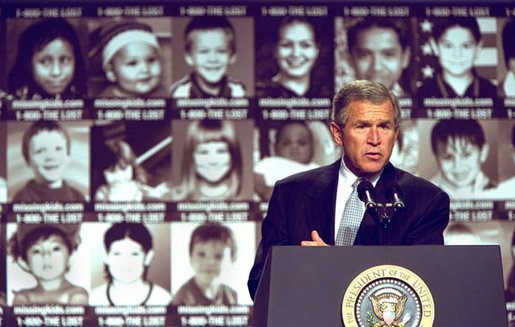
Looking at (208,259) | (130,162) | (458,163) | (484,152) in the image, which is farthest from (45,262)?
(484,152)

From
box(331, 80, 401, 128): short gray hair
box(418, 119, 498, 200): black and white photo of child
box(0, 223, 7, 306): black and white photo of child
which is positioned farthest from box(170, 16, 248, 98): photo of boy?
box(331, 80, 401, 128): short gray hair

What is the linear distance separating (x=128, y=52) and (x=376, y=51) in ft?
4.10

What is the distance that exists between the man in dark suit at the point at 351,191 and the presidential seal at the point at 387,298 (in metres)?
0.33

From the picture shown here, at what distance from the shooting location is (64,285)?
181 inches

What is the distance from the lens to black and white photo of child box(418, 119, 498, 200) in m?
4.65

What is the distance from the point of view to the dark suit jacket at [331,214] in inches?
92.7

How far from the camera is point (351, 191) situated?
258 cm

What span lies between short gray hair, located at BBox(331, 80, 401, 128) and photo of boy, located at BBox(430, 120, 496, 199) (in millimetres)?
2238

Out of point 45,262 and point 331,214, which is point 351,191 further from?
point 45,262

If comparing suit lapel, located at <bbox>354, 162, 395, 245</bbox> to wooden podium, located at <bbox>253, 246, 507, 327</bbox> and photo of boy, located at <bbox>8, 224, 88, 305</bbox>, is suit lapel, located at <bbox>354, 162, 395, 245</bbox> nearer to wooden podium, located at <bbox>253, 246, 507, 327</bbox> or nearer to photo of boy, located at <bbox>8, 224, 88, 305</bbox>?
wooden podium, located at <bbox>253, 246, 507, 327</bbox>

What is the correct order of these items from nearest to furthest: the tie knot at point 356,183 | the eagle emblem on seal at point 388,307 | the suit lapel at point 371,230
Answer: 1. the eagle emblem on seal at point 388,307
2. the suit lapel at point 371,230
3. the tie knot at point 356,183

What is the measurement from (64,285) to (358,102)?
8.52 ft

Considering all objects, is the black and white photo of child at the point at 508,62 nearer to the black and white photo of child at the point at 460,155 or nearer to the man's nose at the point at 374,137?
the black and white photo of child at the point at 460,155

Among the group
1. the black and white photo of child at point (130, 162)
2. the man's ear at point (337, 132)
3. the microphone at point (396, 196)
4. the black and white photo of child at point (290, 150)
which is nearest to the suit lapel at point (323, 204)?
the man's ear at point (337, 132)
